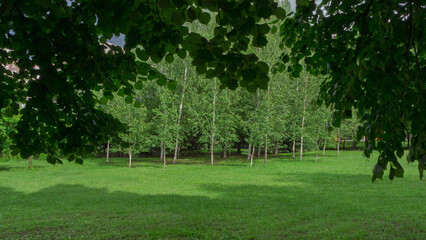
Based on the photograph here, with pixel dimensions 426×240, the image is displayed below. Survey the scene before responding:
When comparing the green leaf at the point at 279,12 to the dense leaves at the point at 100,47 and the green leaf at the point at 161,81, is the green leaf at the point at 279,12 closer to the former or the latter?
the dense leaves at the point at 100,47

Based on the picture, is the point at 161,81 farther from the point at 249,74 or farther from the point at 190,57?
the point at 249,74

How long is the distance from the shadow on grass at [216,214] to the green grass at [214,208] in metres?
0.03

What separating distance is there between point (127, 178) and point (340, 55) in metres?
16.1

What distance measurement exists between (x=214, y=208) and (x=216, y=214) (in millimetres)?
848

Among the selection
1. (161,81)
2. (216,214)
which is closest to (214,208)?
(216,214)

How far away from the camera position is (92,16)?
3.73 metres

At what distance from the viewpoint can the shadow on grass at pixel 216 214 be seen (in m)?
7.84

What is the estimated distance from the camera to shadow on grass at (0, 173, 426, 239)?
7844 millimetres

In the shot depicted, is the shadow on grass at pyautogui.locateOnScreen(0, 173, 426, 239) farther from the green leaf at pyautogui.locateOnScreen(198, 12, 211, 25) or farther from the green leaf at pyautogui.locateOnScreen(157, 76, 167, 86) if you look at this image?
the green leaf at pyautogui.locateOnScreen(198, 12, 211, 25)

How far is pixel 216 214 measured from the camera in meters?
9.66

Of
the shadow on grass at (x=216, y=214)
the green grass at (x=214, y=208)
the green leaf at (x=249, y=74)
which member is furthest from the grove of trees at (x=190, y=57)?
the green grass at (x=214, y=208)

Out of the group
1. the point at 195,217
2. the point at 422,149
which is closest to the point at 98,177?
the point at 195,217

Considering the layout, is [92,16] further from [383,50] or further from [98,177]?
[98,177]

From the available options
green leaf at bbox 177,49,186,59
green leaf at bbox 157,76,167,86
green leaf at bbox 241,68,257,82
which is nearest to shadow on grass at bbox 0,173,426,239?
green leaf at bbox 157,76,167,86
